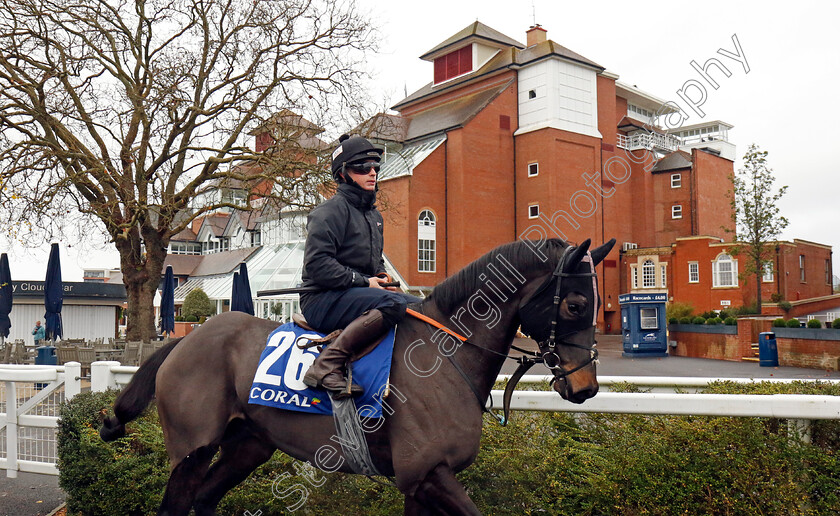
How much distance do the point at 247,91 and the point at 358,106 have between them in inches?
136

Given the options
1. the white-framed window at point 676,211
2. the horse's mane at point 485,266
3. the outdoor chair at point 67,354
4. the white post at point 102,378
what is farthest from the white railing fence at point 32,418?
the white-framed window at point 676,211

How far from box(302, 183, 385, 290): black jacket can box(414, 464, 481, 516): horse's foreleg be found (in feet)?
3.98

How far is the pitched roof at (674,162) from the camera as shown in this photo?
4831 centimetres

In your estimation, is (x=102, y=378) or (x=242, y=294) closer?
(x=102, y=378)

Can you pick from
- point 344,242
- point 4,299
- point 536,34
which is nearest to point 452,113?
point 536,34

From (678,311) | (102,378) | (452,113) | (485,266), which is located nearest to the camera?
(485,266)

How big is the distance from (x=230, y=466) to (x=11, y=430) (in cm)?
424

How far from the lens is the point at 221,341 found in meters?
4.24

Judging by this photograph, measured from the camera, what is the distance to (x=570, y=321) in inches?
140

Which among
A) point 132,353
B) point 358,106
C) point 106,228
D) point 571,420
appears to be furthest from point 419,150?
point 571,420

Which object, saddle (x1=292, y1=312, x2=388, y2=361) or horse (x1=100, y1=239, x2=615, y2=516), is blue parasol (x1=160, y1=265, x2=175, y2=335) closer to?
horse (x1=100, y1=239, x2=615, y2=516)

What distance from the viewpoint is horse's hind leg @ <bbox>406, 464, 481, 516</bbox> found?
3.32m

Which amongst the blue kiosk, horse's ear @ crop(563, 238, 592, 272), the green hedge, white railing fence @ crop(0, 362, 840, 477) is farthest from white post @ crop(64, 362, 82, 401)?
the blue kiosk

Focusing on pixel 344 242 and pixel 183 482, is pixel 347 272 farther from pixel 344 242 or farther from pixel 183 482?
pixel 183 482
